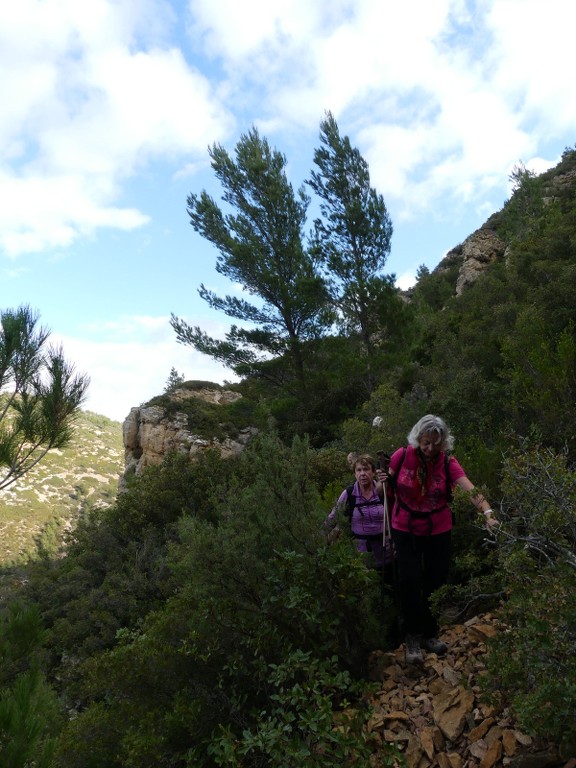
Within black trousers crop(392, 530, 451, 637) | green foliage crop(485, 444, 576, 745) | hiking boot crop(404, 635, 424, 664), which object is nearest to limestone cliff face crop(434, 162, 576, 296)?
black trousers crop(392, 530, 451, 637)

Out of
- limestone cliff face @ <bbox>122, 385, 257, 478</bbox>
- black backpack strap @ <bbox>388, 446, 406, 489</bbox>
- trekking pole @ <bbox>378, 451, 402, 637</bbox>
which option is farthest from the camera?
limestone cliff face @ <bbox>122, 385, 257, 478</bbox>

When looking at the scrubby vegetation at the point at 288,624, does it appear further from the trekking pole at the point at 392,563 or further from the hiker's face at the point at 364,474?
the hiker's face at the point at 364,474

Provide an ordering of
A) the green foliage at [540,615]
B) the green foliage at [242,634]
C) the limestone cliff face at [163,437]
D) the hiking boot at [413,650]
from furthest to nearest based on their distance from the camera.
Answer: the limestone cliff face at [163,437] → the hiking boot at [413,650] → the green foliage at [242,634] → the green foliage at [540,615]

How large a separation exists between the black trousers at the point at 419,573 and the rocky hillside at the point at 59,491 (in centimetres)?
5289

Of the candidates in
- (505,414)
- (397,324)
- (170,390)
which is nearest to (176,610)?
(505,414)

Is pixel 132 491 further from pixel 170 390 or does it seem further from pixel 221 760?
pixel 221 760

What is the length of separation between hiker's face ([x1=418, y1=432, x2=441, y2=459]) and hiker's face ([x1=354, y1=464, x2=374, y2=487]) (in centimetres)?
66

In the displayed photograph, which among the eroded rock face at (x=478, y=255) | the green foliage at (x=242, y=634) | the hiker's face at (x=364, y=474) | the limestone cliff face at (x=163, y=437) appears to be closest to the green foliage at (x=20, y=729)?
the green foliage at (x=242, y=634)

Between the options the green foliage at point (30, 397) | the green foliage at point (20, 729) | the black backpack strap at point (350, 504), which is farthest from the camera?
Answer: the green foliage at point (30, 397)

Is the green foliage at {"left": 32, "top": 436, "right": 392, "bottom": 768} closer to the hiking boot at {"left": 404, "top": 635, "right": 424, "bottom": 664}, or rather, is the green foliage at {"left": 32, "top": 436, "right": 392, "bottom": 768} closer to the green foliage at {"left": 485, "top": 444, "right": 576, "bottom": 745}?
the hiking boot at {"left": 404, "top": 635, "right": 424, "bottom": 664}

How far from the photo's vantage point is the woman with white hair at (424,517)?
3316 mm

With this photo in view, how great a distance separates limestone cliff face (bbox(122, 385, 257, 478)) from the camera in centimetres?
1393

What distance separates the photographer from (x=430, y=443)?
3320 millimetres

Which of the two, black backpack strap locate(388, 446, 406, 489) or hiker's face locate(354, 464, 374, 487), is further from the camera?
hiker's face locate(354, 464, 374, 487)
